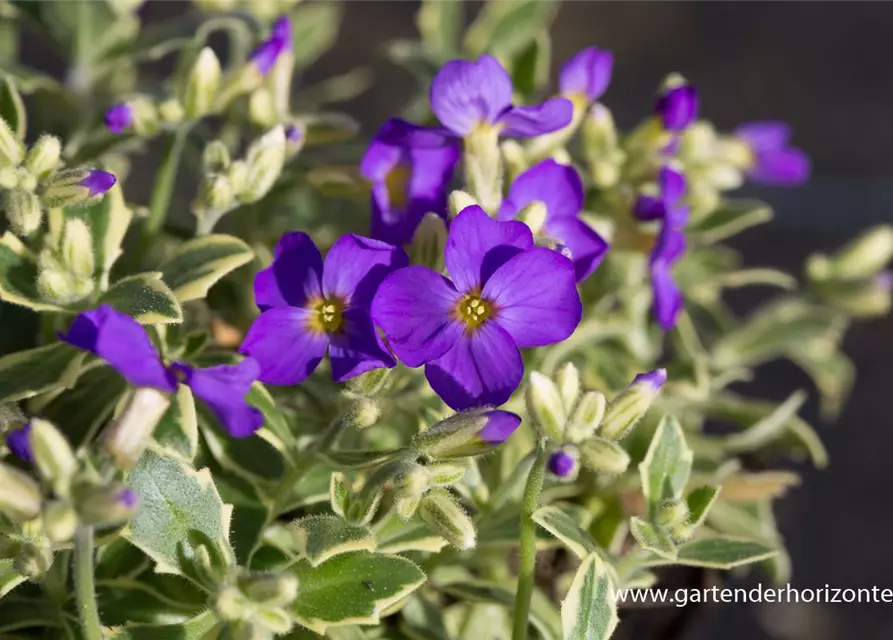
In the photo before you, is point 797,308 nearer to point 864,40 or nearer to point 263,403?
point 263,403

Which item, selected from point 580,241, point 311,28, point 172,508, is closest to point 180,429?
point 172,508

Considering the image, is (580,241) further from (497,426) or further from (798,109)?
(798,109)

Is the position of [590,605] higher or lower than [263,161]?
lower

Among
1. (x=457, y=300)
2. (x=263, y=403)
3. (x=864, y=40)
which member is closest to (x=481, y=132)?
(x=457, y=300)

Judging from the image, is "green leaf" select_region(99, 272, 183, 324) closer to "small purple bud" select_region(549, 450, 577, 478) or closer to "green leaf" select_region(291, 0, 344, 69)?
"small purple bud" select_region(549, 450, 577, 478)

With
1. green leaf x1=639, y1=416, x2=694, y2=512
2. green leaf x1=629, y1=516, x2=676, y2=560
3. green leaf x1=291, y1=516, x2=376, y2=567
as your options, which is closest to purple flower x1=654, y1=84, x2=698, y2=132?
green leaf x1=639, y1=416, x2=694, y2=512

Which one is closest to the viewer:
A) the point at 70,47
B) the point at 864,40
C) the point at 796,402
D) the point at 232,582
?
the point at 232,582

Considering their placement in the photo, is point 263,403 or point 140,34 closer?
point 263,403
